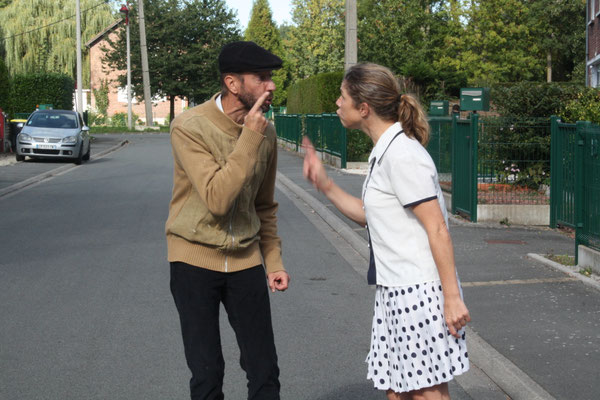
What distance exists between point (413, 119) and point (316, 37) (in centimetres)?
8044

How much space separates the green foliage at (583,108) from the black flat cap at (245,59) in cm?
895

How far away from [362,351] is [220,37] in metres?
66.0

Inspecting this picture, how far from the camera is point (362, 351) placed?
18.4 feet

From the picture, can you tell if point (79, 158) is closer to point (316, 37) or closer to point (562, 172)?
point (562, 172)

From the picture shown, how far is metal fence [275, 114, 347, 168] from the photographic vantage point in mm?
22289

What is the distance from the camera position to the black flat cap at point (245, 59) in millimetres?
3209

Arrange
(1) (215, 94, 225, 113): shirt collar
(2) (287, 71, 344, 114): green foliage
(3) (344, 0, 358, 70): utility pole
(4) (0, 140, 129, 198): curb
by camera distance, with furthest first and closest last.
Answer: (2) (287, 71, 344, 114): green foliage → (3) (344, 0, 358, 70): utility pole → (4) (0, 140, 129, 198): curb → (1) (215, 94, 225, 113): shirt collar

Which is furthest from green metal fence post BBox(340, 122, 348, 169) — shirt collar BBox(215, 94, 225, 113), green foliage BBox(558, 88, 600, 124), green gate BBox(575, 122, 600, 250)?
shirt collar BBox(215, 94, 225, 113)

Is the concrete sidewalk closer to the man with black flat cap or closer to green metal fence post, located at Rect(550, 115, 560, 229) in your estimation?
green metal fence post, located at Rect(550, 115, 560, 229)

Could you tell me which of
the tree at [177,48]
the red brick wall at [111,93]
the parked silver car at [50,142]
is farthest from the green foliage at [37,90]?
the red brick wall at [111,93]

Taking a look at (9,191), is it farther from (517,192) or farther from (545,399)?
(545,399)

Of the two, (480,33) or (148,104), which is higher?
(480,33)

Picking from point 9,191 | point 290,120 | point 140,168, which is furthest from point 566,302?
point 290,120

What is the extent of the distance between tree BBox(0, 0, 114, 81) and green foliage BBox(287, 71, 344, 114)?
94.0 feet
